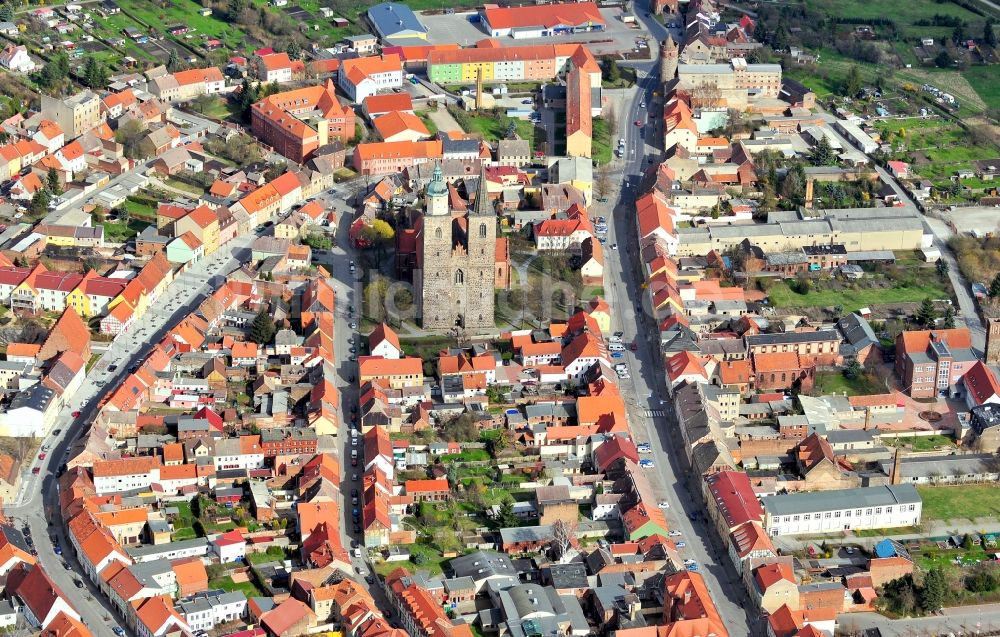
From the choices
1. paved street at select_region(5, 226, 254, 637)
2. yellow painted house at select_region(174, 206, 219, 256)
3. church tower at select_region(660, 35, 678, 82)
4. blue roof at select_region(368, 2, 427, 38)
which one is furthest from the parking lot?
paved street at select_region(5, 226, 254, 637)

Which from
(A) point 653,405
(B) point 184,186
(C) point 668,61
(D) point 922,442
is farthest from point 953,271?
(B) point 184,186

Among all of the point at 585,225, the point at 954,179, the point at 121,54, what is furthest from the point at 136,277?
the point at 954,179

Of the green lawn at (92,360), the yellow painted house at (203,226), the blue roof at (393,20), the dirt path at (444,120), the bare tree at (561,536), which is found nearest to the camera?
the bare tree at (561,536)

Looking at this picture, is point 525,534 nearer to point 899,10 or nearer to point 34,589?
point 34,589

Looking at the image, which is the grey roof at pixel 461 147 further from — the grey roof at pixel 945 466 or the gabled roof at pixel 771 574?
the gabled roof at pixel 771 574

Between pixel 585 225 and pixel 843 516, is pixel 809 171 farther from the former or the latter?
pixel 843 516

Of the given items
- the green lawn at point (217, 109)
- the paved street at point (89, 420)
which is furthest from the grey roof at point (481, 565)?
the green lawn at point (217, 109)
